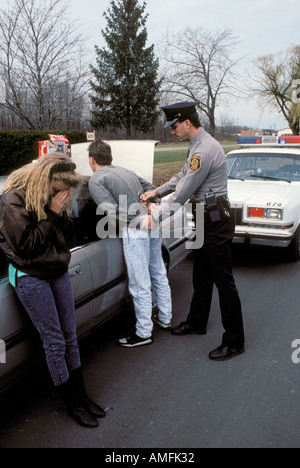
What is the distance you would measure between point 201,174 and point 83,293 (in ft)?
4.04

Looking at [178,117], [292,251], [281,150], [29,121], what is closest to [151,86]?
[29,121]

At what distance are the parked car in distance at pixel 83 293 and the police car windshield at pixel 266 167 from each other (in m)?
3.62

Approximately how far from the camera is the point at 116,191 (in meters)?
3.13

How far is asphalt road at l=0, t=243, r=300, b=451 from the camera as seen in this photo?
7.70 ft

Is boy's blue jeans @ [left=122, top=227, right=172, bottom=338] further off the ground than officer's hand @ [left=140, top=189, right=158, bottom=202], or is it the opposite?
officer's hand @ [left=140, top=189, right=158, bottom=202]

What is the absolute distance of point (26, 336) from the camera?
2422 millimetres

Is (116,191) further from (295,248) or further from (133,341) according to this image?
(295,248)

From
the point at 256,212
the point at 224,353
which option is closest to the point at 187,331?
the point at 224,353

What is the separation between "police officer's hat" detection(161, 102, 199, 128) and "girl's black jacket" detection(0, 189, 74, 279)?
1.28m

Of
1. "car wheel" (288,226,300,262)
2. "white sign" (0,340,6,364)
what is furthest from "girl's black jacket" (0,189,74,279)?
"car wheel" (288,226,300,262)

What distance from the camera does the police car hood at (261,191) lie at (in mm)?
5281

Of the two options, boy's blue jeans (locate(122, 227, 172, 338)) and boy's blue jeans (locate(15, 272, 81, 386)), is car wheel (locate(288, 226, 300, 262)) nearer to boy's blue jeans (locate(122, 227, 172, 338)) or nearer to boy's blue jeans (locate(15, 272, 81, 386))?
boy's blue jeans (locate(122, 227, 172, 338))
